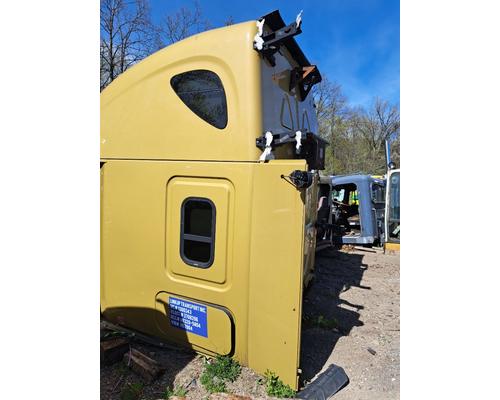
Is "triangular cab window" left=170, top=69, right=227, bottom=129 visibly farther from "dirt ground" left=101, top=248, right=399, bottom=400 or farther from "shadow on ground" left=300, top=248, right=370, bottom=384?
"shadow on ground" left=300, top=248, right=370, bottom=384

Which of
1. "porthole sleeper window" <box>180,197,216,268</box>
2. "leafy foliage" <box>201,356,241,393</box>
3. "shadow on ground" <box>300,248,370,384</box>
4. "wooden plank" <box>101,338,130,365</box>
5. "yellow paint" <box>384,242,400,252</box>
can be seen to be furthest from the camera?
"yellow paint" <box>384,242,400,252</box>

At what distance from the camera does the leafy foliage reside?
101 inches

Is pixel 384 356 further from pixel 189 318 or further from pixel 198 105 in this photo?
pixel 198 105

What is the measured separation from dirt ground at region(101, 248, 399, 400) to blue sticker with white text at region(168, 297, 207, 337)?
31 centimetres

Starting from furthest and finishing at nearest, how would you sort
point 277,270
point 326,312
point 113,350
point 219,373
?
point 326,312
point 113,350
point 219,373
point 277,270

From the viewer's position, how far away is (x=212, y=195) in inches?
105

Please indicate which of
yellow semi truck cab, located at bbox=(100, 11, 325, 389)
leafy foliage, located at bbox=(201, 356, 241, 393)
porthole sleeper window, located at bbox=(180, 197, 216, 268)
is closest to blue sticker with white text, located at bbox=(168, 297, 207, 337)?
yellow semi truck cab, located at bbox=(100, 11, 325, 389)

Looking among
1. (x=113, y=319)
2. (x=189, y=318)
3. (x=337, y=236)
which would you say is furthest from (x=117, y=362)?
(x=337, y=236)

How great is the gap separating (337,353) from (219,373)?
1295mm

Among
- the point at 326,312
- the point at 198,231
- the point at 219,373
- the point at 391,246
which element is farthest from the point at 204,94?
the point at 391,246

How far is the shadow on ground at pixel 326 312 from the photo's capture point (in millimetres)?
3148

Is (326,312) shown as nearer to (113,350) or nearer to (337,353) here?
(337,353)

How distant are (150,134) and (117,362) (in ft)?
7.25

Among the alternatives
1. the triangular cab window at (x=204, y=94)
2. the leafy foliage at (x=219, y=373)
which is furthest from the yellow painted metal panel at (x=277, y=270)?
the triangular cab window at (x=204, y=94)
